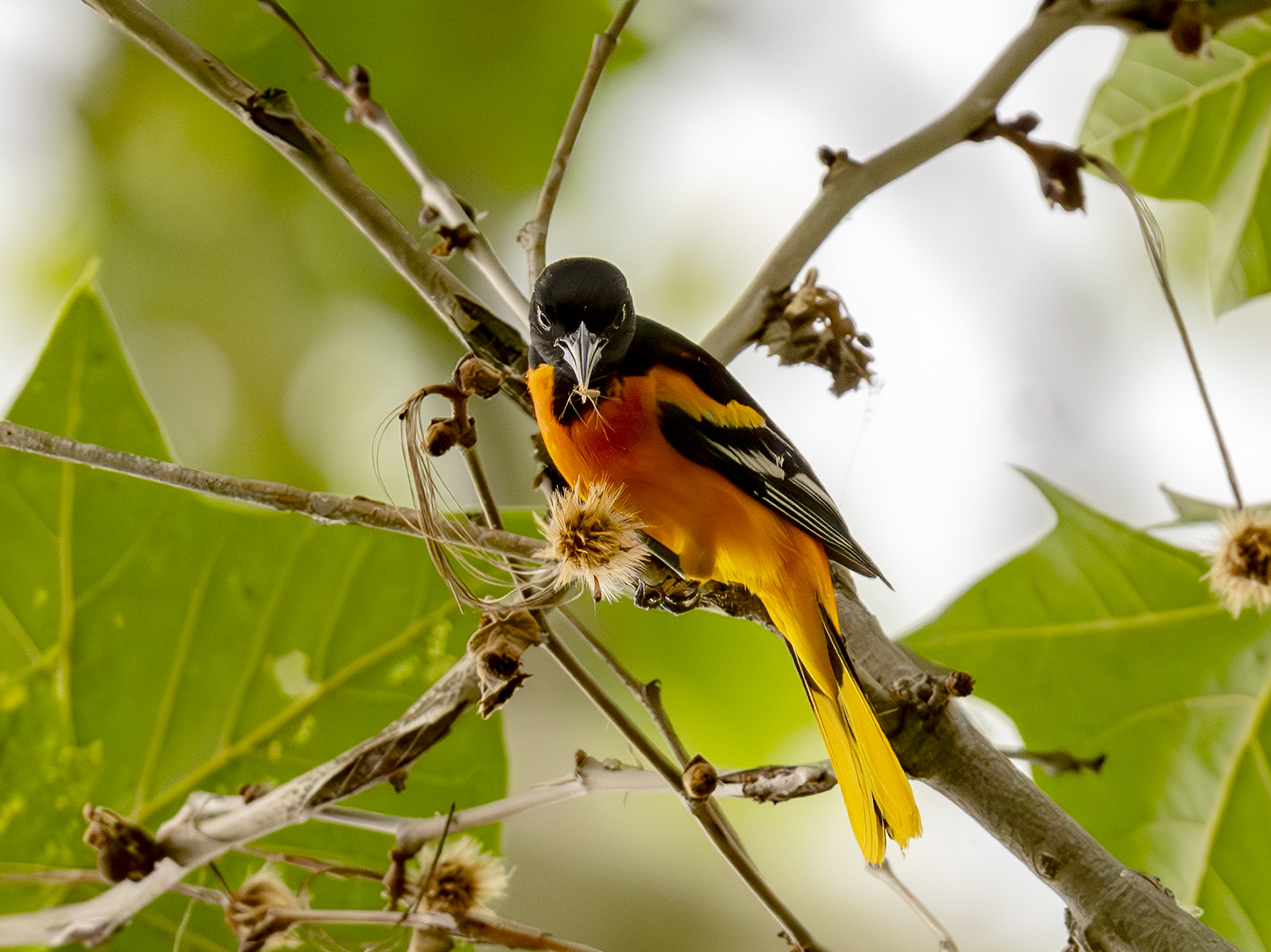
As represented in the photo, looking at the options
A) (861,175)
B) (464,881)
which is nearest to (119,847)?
(464,881)

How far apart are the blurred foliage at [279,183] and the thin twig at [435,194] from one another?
632 millimetres

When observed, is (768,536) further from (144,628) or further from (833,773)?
(144,628)

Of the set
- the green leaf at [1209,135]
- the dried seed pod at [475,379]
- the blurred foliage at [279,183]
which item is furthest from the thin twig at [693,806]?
the blurred foliage at [279,183]

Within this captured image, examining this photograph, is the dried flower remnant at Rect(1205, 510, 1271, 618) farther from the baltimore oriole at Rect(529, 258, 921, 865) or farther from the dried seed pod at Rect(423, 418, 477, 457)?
the dried seed pod at Rect(423, 418, 477, 457)

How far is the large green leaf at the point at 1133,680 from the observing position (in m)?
0.76

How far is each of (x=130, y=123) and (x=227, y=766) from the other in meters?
1.00

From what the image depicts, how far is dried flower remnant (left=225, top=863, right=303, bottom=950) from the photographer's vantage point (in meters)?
0.50

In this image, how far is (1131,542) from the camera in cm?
79

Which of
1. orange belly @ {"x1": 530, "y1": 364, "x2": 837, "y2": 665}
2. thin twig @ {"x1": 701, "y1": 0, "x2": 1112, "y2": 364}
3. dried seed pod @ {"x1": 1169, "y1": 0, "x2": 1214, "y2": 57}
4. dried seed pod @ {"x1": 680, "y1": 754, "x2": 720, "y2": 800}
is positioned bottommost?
dried seed pod @ {"x1": 680, "y1": 754, "x2": 720, "y2": 800}

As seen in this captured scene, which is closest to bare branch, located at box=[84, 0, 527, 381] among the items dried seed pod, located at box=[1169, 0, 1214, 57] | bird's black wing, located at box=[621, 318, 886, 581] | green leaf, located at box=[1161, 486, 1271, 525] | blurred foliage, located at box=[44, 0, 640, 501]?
bird's black wing, located at box=[621, 318, 886, 581]

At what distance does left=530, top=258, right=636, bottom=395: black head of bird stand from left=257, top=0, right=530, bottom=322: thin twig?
0.03m

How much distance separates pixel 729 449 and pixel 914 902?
Result: 0.30 meters

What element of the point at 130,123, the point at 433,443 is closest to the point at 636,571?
the point at 433,443

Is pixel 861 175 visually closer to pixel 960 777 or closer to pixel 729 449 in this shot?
pixel 729 449
